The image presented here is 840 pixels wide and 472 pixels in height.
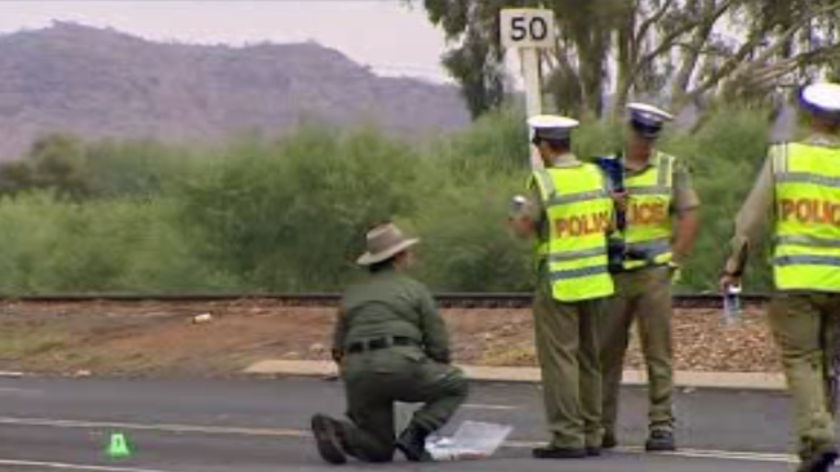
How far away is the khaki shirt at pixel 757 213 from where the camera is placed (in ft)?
29.2

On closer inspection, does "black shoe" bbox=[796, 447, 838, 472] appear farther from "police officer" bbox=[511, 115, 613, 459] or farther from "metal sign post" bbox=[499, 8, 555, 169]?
"metal sign post" bbox=[499, 8, 555, 169]

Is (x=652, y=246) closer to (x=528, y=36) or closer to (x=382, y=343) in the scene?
(x=382, y=343)

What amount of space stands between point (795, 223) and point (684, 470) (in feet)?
5.96

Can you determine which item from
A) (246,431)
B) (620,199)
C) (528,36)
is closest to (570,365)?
(620,199)

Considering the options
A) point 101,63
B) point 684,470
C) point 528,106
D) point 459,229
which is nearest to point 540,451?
point 684,470

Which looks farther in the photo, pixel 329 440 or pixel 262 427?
pixel 262 427

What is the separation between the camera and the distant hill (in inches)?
5551

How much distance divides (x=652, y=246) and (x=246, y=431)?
13.0 ft

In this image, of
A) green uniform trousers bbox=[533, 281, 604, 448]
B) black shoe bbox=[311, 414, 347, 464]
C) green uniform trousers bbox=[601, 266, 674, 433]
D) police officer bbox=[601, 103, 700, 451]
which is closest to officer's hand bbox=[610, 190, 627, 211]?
police officer bbox=[601, 103, 700, 451]

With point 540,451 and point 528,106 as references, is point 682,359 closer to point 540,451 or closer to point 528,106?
point 528,106

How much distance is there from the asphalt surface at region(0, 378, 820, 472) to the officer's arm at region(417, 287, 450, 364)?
0.63 m

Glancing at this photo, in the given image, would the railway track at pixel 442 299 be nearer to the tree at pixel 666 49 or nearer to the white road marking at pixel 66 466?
the white road marking at pixel 66 466

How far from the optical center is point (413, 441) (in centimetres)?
1074

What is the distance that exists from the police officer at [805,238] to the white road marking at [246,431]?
70.1 inches
